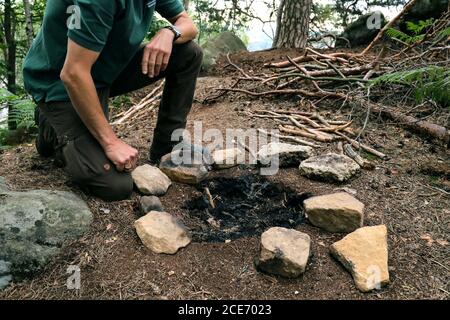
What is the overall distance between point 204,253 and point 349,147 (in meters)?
1.56

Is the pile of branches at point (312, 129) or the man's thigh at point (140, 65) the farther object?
the pile of branches at point (312, 129)

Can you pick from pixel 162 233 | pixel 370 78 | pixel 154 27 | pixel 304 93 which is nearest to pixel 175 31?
pixel 162 233

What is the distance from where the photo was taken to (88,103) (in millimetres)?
1869

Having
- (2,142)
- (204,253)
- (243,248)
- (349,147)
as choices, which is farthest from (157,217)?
(2,142)

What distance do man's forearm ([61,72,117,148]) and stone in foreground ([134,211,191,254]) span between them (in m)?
0.51

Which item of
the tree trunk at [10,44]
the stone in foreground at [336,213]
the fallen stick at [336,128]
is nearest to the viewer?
the stone in foreground at [336,213]

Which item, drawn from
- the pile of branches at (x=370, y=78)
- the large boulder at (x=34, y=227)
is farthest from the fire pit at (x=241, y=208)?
the pile of branches at (x=370, y=78)

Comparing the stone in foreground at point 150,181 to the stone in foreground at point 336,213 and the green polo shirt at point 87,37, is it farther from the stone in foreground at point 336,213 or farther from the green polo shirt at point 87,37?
the stone in foreground at point 336,213

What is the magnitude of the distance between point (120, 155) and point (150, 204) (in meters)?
0.32

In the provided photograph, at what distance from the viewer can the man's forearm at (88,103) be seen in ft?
5.87

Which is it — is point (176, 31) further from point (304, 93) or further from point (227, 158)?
point (304, 93)

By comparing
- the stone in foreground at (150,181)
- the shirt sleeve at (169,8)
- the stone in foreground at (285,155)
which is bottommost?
the stone in foreground at (150,181)

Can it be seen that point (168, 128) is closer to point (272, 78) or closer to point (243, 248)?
point (243, 248)

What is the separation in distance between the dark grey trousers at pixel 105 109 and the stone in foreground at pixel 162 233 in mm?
332
